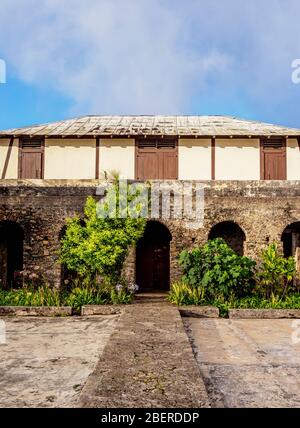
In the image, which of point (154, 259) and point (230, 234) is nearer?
point (230, 234)

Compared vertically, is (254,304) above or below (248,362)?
above

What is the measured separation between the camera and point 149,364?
179 inches

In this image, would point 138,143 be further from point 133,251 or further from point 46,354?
point 46,354

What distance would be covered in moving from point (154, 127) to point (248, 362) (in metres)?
11.9

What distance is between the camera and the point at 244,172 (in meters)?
15.2

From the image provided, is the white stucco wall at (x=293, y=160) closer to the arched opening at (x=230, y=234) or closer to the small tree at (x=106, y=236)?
the arched opening at (x=230, y=234)

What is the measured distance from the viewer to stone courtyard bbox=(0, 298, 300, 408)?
3.75 meters

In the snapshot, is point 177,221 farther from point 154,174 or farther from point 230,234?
point 154,174

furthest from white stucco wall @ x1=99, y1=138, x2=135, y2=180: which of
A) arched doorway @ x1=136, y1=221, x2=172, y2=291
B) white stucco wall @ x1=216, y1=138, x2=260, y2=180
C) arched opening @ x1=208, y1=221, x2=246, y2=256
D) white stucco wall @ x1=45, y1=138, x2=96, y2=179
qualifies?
arched opening @ x1=208, y1=221, x2=246, y2=256

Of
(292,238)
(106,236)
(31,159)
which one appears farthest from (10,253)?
(292,238)

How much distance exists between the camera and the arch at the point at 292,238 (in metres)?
12.8

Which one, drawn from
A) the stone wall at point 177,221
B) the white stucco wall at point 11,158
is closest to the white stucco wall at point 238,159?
the stone wall at point 177,221

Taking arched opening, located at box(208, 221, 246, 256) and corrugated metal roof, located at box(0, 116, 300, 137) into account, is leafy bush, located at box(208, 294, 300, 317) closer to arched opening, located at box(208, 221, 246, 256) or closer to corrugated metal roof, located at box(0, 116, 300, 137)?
arched opening, located at box(208, 221, 246, 256)
